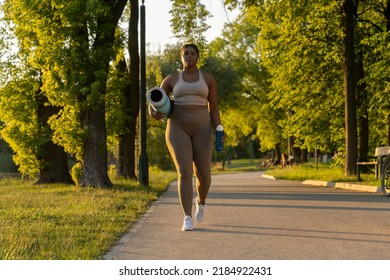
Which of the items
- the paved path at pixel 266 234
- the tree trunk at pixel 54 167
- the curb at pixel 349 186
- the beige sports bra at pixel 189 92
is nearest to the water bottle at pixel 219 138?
the beige sports bra at pixel 189 92

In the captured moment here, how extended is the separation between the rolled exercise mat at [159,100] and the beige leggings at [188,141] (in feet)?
0.84

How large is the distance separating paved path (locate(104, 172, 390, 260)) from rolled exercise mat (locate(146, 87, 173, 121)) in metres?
1.48

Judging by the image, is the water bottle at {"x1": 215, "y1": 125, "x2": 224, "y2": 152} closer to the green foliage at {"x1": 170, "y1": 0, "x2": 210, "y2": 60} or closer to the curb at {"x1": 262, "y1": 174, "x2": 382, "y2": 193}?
the curb at {"x1": 262, "y1": 174, "x2": 382, "y2": 193}

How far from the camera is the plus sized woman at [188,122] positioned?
8188 millimetres

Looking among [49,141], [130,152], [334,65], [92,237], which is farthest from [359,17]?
[92,237]

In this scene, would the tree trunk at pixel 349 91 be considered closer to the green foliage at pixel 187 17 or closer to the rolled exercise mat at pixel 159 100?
the green foliage at pixel 187 17

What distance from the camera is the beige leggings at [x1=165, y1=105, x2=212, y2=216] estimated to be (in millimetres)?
8188

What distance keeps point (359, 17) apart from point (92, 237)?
2025cm

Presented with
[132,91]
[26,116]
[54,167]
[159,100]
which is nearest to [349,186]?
[132,91]

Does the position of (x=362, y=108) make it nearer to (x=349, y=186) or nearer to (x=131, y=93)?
(x=349, y=186)

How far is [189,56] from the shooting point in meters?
8.23

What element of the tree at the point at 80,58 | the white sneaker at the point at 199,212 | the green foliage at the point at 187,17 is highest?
the green foliage at the point at 187,17

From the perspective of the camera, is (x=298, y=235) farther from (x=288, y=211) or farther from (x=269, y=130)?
(x=269, y=130)
